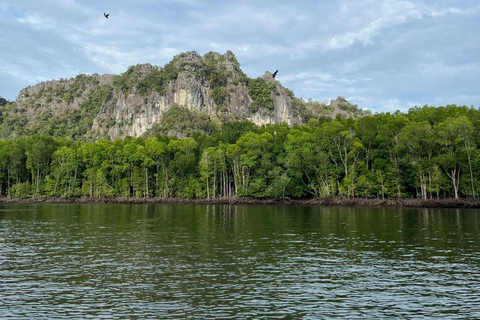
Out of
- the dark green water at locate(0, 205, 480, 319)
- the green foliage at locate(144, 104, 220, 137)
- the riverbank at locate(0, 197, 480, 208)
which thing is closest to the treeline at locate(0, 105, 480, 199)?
the riverbank at locate(0, 197, 480, 208)

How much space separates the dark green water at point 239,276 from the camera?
13234 millimetres

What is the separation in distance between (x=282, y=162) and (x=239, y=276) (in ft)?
239

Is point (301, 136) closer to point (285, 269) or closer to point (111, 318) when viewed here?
point (285, 269)

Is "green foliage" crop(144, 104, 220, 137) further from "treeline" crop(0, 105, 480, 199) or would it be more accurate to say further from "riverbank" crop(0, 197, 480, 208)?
"riverbank" crop(0, 197, 480, 208)

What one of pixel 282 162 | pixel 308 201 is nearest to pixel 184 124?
pixel 282 162

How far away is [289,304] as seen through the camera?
1379cm

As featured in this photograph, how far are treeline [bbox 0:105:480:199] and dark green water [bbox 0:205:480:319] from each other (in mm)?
45957

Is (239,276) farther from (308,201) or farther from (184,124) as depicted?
(184,124)

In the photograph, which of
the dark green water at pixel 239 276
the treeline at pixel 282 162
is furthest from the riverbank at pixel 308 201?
the dark green water at pixel 239 276

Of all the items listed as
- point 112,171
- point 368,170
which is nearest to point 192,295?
point 368,170

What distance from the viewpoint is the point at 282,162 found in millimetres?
89750

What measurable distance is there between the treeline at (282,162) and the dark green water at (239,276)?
1809 inches

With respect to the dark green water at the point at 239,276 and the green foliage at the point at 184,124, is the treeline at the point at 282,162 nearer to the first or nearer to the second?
the dark green water at the point at 239,276

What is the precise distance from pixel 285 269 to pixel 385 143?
6894cm
